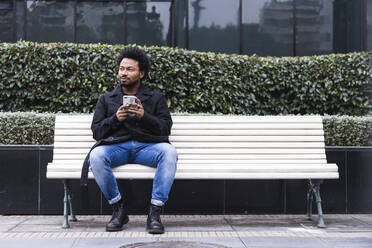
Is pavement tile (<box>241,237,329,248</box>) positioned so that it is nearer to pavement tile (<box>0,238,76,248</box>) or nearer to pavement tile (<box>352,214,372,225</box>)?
pavement tile (<box>352,214,372,225</box>)

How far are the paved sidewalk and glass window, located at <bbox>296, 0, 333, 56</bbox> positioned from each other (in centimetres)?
712

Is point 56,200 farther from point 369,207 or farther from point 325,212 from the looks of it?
point 369,207

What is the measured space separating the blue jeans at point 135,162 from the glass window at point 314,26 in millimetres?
8093

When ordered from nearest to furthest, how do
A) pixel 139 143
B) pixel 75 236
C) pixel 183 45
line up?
pixel 75 236 → pixel 139 143 → pixel 183 45

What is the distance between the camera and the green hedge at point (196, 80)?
7.05 metres

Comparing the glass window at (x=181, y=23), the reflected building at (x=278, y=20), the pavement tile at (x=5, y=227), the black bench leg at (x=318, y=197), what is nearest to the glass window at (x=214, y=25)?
the glass window at (x=181, y=23)

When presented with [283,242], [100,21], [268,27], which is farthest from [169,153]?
[100,21]

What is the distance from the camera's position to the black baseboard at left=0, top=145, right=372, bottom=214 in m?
5.59

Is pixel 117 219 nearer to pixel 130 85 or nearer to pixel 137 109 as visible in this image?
pixel 137 109

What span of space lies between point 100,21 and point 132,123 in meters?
8.30

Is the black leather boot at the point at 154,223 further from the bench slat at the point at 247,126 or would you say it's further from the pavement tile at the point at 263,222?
the bench slat at the point at 247,126

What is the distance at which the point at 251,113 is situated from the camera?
315 inches

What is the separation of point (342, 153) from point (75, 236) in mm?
3232

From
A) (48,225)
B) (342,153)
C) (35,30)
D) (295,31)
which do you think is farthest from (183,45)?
(48,225)
